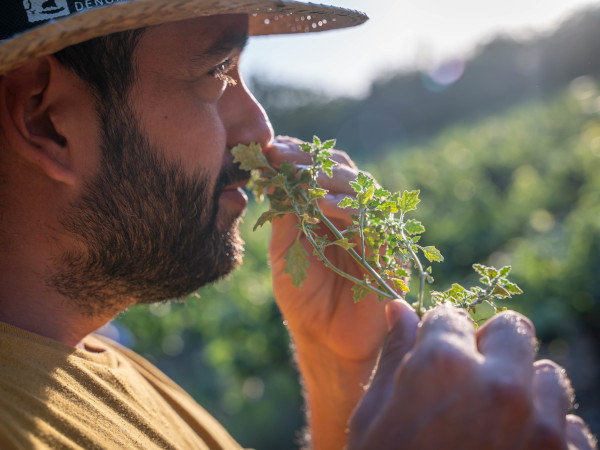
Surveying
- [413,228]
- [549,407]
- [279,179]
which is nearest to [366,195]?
[413,228]

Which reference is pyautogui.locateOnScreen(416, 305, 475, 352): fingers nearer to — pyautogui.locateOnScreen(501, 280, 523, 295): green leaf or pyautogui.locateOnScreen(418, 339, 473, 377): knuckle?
pyautogui.locateOnScreen(418, 339, 473, 377): knuckle

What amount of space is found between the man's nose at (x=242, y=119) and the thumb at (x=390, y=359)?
0.98m

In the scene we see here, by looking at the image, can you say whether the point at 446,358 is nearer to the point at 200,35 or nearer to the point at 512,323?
the point at 512,323

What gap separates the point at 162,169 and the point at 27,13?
1.99 ft

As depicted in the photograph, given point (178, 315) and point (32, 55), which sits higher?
point (32, 55)

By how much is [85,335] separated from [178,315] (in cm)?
454

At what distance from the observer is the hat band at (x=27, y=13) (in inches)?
57.9

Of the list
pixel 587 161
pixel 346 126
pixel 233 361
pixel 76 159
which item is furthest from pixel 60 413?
pixel 346 126

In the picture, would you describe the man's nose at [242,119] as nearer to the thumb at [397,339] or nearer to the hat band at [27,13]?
the hat band at [27,13]

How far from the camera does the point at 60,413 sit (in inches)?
54.7

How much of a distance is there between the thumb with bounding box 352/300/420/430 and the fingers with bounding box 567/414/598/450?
397 millimetres

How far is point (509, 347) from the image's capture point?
1.13 m

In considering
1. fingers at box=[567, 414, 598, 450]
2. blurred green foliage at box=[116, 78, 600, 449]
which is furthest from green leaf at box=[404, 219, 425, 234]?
blurred green foliage at box=[116, 78, 600, 449]

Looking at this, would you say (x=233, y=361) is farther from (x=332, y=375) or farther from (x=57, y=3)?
(x=57, y=3)
